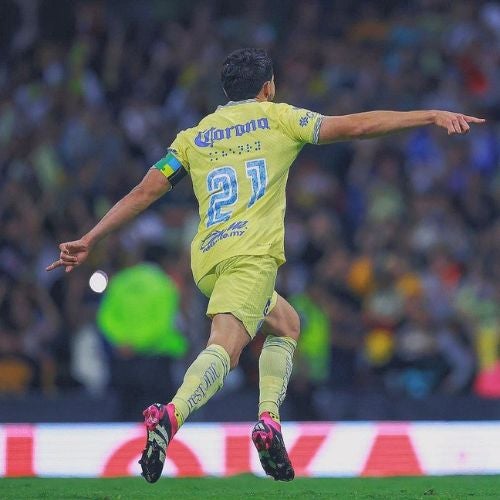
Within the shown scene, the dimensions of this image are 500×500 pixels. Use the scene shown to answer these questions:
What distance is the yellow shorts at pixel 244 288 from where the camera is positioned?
6.45m

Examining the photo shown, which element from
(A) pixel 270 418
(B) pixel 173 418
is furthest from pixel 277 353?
(B) pixel 173 418

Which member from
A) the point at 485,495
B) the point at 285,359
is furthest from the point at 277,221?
the point at 485,495

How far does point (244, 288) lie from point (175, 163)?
28.7 inches

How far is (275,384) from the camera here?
687 cm

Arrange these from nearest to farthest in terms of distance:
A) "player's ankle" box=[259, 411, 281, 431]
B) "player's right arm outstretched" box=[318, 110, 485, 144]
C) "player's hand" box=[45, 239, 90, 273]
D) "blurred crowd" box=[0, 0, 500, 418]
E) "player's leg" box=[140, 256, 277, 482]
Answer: "player's right arm outstretched" box=[318, 110, 485, 144], "player's leg" box=[140, 256, 277, 482], "player's ankle" box=[259, 411, 281, 431], "player's hand" box=[45, 239, 90, 273], "blurred crowd" box=[0, 0, 500, 418]

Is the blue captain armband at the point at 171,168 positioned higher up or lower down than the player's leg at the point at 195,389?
higher up

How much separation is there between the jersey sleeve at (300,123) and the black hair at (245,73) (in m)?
0.21

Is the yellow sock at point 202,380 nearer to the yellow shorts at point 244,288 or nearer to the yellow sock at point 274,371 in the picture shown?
the yellow shorts at point 244,288

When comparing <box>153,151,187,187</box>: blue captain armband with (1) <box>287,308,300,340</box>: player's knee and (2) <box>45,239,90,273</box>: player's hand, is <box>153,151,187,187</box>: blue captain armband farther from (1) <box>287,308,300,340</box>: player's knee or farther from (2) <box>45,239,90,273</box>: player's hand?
(1) <box>287,308,300,340</box>: player's knee

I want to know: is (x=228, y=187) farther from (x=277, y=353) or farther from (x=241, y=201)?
(x=277, y=353)

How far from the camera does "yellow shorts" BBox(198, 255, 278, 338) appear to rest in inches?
254

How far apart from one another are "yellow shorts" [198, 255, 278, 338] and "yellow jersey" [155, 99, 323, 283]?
0.13ft

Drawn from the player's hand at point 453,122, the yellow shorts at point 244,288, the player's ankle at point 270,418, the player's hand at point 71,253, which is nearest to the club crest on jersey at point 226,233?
the yellow shorts at point 244,288

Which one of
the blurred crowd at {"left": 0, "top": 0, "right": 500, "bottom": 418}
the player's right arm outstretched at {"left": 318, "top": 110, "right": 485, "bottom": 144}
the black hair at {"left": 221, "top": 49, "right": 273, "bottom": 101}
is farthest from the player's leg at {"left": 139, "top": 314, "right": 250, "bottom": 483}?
the blurred crowd at {"left": 0, "top": 0, "right": 500, "bottom": 418}
